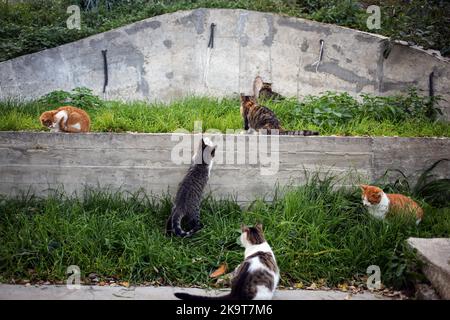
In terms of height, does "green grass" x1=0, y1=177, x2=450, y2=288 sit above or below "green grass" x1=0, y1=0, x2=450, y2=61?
below

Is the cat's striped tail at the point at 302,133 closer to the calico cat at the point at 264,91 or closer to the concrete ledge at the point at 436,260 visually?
the concrete ledge at the point at 436,260

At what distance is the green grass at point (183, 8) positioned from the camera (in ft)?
28.8

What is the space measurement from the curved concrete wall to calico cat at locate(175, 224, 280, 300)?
17.1 feet

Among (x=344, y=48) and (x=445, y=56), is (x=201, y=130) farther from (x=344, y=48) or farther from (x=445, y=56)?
(x=445, y=56)

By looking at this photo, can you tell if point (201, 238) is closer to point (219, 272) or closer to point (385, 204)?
point (219, 272)

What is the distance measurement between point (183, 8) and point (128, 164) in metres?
4.90

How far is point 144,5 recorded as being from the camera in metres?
11.0

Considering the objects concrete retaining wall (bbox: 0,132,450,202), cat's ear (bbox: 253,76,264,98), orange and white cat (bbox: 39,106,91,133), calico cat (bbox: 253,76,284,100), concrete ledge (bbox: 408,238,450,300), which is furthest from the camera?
calico cat (bbox: 253,76,284,100)

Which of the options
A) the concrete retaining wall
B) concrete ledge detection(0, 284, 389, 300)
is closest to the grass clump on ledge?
the concrete retaining wall

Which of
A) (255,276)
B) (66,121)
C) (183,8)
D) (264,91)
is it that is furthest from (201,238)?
(183,8)

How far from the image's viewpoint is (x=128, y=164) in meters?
6.29

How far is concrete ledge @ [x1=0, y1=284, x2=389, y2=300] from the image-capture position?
448cm

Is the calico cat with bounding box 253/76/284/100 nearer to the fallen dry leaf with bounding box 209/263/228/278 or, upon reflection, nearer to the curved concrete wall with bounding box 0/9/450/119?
the curved concrete wall with bounding box 0/9/450/119

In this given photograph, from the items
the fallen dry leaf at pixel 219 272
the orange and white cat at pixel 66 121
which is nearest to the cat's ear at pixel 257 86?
the orange and white cat at pixel 66 121
